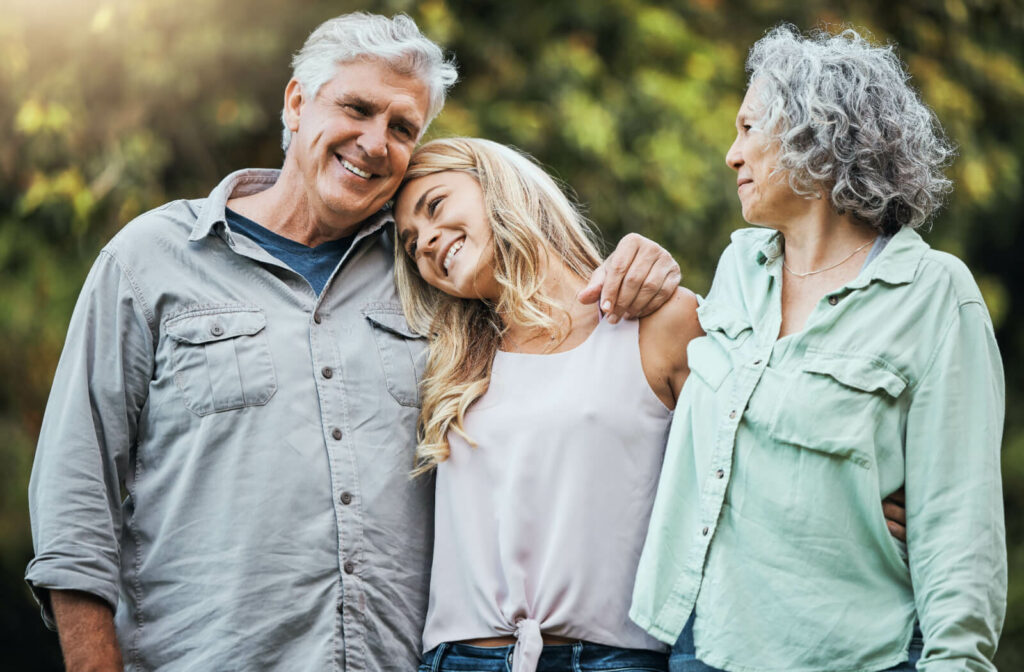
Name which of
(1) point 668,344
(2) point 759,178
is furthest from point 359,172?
(2) point 759,178

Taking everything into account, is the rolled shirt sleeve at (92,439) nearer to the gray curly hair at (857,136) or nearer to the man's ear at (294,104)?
the man's ear at (294,104)

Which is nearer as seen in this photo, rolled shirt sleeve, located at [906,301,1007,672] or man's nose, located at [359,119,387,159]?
rolled shirt sleeve, located at [906,301,1007,672]

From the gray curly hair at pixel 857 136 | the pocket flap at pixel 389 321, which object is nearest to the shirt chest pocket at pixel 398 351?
the pocket flap at pixel 389 321

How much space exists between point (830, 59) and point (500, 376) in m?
0.89

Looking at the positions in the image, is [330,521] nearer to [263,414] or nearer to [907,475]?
[263,414]

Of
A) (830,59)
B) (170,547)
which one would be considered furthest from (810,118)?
(170,547)

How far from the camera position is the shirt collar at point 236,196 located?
244 cm

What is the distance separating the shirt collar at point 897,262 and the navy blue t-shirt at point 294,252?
1.13 meters

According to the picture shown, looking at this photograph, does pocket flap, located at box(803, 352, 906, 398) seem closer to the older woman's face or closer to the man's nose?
the older woman's face

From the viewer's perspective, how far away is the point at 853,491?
1.92 m

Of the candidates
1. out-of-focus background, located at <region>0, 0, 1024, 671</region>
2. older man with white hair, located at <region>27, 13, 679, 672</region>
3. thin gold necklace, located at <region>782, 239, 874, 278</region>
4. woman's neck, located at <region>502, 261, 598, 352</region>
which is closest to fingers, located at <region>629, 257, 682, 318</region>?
older man with white hair, located at <region>27, 13, 679, 672</region>

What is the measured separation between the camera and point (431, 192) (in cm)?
254

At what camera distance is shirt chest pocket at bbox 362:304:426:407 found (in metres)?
2.44

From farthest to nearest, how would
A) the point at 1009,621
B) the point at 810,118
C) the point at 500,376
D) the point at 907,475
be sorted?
the point at 1009,621 < the point at 500,376 < the point at 810,118 < the point at 907,475
